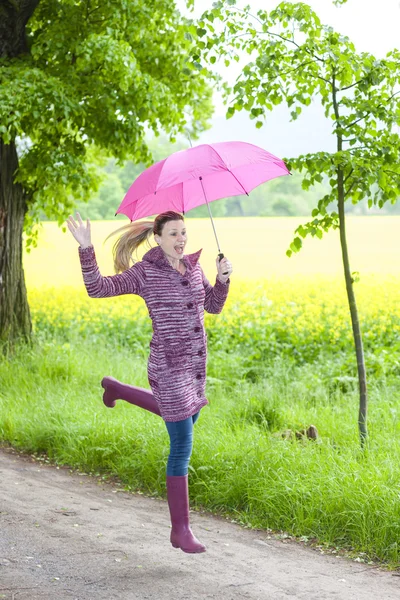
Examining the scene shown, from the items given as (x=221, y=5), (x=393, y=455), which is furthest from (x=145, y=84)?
(x=393, y=455)

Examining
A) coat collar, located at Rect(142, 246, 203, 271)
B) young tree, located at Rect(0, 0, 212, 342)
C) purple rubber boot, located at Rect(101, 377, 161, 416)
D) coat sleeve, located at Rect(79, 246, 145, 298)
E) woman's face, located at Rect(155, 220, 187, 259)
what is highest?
young tree, located at Rect(0, 0, 212, 342)

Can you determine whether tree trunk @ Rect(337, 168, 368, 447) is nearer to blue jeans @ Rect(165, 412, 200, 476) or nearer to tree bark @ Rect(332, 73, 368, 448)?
tree bark @ Rect(332, 73, 368, 448)

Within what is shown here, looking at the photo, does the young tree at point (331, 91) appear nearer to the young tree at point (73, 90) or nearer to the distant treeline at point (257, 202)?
the young tree at point (73, 90)

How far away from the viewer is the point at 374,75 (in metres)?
5.21

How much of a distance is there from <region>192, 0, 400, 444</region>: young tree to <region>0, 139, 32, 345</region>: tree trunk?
4348 mm

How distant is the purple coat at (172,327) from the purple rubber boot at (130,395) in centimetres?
46

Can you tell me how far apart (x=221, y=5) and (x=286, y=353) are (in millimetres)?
5409

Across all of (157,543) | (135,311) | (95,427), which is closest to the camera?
(157,543)

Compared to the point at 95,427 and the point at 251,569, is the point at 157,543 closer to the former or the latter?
the point at 251,569

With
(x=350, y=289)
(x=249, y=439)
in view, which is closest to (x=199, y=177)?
(x=350, y=289)

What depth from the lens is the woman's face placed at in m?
4.17

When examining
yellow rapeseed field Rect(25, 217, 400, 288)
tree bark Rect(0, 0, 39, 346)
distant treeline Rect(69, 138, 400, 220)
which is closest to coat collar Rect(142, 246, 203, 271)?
tree bark Rect(0, 0, 39, 346)

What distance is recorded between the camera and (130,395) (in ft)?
16.1

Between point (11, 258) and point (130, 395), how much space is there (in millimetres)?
4859
